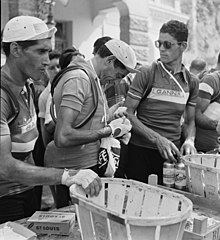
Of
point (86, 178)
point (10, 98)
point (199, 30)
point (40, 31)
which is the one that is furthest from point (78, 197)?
point (199, 30)

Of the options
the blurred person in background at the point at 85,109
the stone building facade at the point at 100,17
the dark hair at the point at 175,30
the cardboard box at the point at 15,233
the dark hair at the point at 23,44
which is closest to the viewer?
the cardboard box at the point at 15,233

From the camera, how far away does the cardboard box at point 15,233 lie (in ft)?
4.52

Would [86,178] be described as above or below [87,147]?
above

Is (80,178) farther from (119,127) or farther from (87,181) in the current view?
(119,127)

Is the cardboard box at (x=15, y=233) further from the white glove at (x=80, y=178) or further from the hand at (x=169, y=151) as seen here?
the hand at (x=169, y=151)

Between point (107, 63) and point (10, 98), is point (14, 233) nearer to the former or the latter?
point (10, 98)

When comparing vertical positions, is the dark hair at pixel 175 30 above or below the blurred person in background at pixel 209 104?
above

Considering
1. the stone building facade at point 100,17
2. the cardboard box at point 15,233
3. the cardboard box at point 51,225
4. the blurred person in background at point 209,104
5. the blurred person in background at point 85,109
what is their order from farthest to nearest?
1. the stone building facade at point 100,17
2. the blurred person in background at point 209,104
3. the blurred person in background at point 85,109
4. the cardboard box at point 51,225
5. the cardboard box at point 15,233

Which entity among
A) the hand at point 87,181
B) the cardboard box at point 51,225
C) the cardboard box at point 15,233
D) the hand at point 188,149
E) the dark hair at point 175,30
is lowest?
the hand at point 188,149

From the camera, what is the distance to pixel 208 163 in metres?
2.16

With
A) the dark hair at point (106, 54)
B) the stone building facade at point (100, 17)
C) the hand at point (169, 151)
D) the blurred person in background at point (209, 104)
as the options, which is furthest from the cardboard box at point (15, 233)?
the stone building facade at point (100, 17)

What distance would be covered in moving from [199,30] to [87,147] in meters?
13.5

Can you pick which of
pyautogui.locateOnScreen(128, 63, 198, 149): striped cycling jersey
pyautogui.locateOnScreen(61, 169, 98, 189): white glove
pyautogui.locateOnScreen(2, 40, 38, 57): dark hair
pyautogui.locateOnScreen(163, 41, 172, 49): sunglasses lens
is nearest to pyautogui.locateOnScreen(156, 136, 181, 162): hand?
pyautogui.locateOnScreen(128, 63, 198, 149): striped cycling jersey

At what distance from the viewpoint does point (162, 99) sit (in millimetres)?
2695
